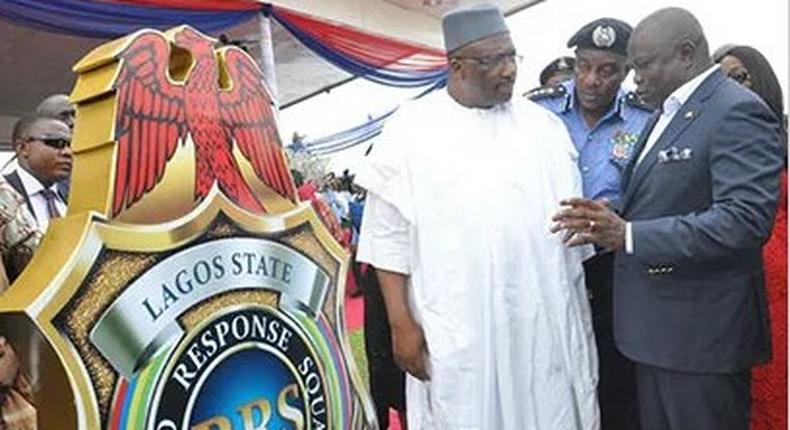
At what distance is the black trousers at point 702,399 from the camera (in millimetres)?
1601

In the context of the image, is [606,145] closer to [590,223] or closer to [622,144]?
[622,144]

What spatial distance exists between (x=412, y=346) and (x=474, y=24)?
0.70m

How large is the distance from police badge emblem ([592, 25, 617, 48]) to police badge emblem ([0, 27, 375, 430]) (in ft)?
3.59

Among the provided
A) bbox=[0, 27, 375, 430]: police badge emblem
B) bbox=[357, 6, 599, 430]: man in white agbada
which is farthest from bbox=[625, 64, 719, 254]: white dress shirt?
bbox=[0, 27, 375, 430]: police badge emblem

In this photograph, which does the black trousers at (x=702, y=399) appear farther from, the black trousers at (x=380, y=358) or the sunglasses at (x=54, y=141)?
the sunglasses at (x=54, y=141)

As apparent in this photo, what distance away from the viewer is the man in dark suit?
1500mm

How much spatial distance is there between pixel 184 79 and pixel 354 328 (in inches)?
169

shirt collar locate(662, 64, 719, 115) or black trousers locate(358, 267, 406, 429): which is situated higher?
shirt collar locate(662, 64, 719, 115)

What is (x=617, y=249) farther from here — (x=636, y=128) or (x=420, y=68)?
(x=420, y=68)

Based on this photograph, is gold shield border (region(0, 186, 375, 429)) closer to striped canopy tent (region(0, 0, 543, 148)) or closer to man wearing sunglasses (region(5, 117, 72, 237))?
man wearing sunglasses (region(5, 117, 72, 237))

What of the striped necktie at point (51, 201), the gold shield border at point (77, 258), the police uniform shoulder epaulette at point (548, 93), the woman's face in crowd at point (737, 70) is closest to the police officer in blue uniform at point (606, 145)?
the police uniform shoulder epaulette at point (548, 93)

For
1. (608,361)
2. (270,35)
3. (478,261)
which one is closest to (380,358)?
(608,361)

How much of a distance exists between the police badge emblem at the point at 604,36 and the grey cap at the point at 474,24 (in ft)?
1.53

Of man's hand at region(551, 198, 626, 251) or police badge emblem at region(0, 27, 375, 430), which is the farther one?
man's hand at region(551, 198, 626, 251)
